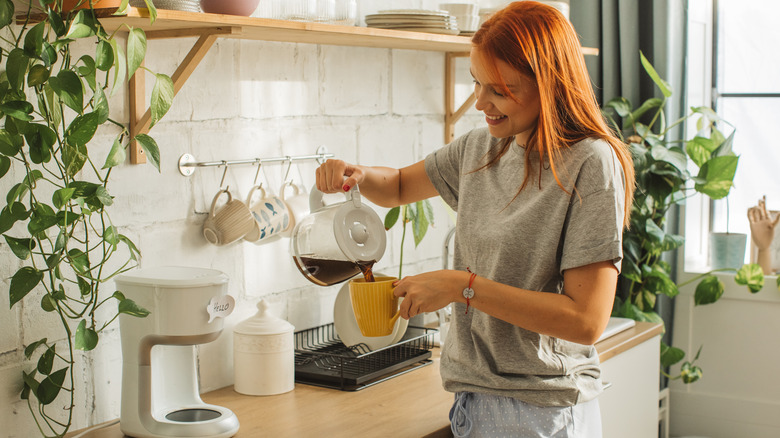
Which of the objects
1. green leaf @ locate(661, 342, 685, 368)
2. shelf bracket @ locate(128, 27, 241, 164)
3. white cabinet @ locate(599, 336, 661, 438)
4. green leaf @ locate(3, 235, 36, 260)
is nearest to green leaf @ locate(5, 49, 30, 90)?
green leaf @ locate(3, 235, 36, 260)

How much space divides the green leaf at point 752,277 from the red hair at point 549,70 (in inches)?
63.6

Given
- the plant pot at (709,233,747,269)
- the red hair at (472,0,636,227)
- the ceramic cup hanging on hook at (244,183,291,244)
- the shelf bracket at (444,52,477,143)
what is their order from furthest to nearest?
the plant pot at (709,233,747,269) < the shelf bracket at (444,52,477,143) < the ceramic cup hanging on hook at (244,183,291,244) < the red hair at (472,0,636,227)

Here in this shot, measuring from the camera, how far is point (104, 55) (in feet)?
4.32

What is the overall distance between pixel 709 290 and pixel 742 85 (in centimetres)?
75

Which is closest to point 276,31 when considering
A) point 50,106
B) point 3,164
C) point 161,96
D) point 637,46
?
point 161,96

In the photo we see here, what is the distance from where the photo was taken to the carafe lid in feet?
5.04

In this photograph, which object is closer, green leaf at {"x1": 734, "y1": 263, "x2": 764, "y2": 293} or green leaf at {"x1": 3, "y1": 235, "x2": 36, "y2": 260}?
green leaf at {"x1": 3, "y1": 235, "x2": 36, "y2": 260}

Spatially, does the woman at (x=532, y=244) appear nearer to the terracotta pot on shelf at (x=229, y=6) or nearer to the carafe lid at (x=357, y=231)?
the carafe lid at (x=357, y=231)

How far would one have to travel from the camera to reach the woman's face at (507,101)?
1.39 m

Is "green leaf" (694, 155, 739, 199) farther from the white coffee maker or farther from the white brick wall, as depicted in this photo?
the white coffee maker

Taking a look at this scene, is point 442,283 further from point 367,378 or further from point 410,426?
point 367,378

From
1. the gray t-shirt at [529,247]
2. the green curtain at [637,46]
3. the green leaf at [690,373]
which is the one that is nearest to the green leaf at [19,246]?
the gray t-shirt at [529,247]

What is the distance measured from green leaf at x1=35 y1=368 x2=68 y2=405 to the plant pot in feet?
7.42

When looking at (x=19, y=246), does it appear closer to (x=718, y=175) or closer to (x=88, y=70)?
(x=88, y=70)
